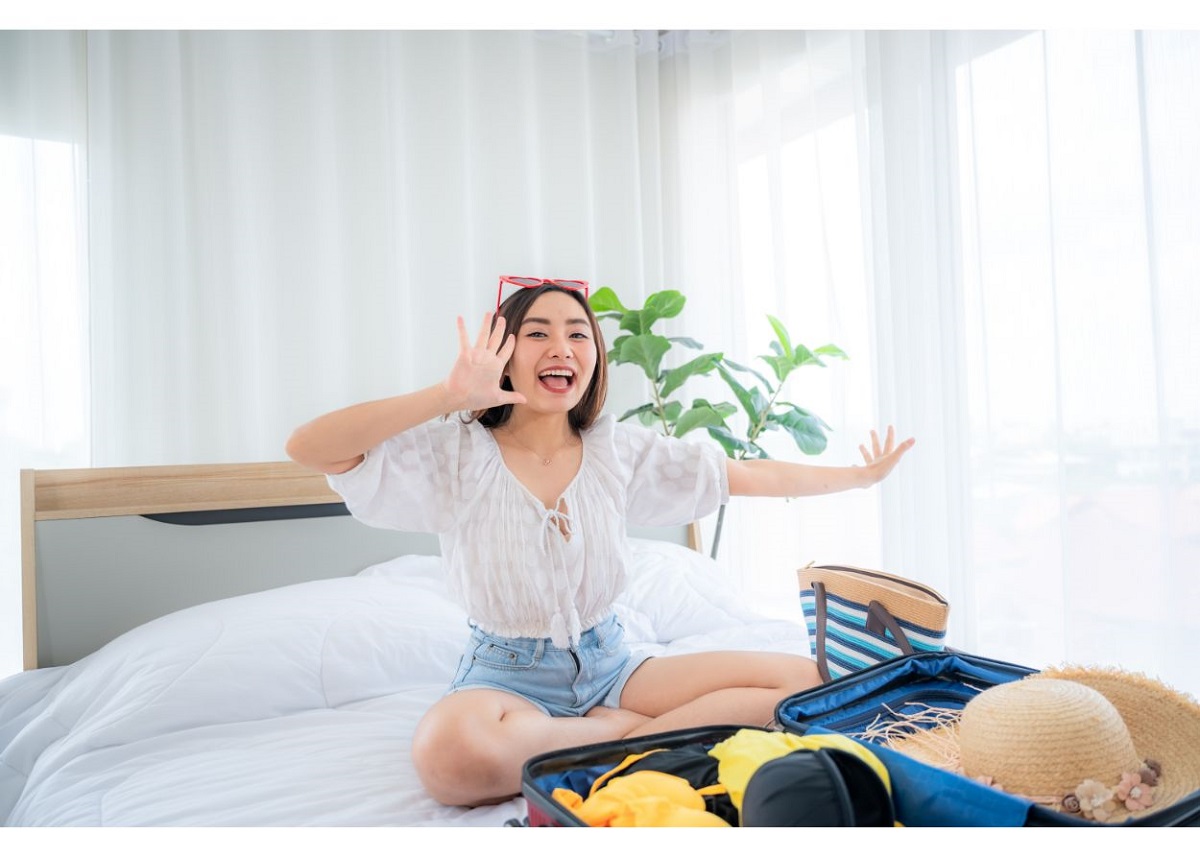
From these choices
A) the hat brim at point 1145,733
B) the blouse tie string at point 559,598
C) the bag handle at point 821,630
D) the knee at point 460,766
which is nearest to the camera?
the hat brim at point 1145,733

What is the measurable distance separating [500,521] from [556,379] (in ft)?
0.81

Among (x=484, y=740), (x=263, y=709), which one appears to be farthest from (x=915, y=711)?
(x=263, y=709)

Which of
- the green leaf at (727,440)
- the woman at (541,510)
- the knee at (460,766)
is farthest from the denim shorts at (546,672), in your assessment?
the green leaf at (727,440)

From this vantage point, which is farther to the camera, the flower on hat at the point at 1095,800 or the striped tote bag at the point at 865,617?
the striped tote bag at the point at 865,617

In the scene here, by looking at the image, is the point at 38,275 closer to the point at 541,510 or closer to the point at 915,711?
the point at 541,510

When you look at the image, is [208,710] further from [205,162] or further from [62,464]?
[205,162]

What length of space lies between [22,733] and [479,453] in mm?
946

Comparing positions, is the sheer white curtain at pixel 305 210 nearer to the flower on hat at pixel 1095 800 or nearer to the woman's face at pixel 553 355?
the woman's face at pixel 553 355

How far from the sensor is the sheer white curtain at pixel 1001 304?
170cm

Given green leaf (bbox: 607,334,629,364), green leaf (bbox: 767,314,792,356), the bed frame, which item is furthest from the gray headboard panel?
green leaf (bbox: 767,314,792,356)

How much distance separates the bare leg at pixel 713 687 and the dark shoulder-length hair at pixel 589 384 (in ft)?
1.44

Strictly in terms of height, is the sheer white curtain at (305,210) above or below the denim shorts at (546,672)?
above

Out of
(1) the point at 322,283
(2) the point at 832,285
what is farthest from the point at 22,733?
(2) the point at 832,285

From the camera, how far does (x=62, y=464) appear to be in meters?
2.01
